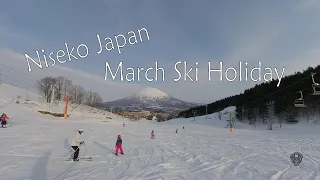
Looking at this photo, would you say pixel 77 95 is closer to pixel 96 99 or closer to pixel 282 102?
pixel 96 99

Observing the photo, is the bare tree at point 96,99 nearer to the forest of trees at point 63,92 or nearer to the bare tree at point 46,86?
the forest of trees at point 63,92

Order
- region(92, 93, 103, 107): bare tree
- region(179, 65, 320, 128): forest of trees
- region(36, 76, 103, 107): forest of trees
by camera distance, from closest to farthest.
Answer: region(179, 65, 320, 128): forest of trees < region(36, 76, 103, 107): forest of trees < region(92, 93, 103, 107): bare tree

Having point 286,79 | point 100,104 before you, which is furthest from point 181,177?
point 100,104

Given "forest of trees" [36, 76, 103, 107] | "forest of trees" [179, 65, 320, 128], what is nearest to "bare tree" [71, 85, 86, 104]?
"forest of trees" [36, 76, 103, 107]

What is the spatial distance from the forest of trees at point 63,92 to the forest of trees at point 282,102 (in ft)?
194

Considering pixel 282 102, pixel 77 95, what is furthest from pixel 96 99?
pixel 282 102

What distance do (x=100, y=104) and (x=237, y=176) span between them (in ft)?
522

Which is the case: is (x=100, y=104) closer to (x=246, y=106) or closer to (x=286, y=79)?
(x=246, y=106)

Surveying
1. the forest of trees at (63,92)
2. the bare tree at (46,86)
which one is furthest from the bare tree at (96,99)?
the bare tree at (46,86)

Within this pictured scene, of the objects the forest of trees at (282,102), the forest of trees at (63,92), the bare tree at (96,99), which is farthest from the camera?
the bare tree at (96,99)

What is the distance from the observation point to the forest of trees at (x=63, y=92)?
114 metres

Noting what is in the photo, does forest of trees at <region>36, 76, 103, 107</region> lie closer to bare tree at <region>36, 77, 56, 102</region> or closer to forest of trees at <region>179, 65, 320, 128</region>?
bare tree at <region>36, 77, 56, 102</region>

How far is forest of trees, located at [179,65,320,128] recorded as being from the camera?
64.8 metres

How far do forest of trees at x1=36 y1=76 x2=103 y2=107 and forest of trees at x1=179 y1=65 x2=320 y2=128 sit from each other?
194ft
